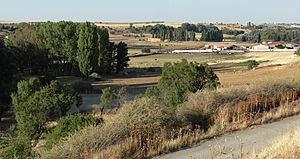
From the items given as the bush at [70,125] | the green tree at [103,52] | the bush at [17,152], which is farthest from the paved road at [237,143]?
the green tree at [103,52]

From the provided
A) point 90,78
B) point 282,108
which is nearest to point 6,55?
point 282,108

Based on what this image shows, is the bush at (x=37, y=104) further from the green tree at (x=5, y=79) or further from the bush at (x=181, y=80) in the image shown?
the green tree at (x=5, y=79)

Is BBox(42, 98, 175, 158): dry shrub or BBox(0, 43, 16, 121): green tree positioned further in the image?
BBox(0, 43, 16, 121): green tree

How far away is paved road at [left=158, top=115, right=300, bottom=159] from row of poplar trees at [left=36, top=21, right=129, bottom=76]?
7088 cm

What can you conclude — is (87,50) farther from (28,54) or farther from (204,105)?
(204,105)

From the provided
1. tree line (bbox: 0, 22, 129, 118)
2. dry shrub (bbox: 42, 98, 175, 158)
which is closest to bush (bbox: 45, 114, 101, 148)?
dry shrub (bbox: 42, 98, 175, 158)

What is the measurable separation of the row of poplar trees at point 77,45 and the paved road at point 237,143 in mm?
70877

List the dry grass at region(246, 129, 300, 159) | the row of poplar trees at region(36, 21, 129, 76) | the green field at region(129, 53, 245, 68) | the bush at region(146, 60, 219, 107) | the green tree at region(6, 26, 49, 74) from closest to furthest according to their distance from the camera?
the dry grass at region(246, 129, 300, 159), the bush at region(146, 60, 219, 107), the green tree at region(6, 26, 49, 74), the row of poplar trees at region(36, 21, 129, 76), the green field at region(129, 53, 245, 68)

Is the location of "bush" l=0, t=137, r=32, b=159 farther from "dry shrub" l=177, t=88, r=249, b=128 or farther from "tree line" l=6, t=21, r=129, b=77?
"tree line" l=6, t=21, r=129, b=77

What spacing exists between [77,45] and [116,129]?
246 ft

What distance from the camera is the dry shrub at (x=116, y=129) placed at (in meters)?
8.69

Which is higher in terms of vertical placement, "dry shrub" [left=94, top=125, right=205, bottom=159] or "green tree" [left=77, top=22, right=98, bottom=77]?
"dry shrub" [left=94, top=125, right=205, bottom=159]

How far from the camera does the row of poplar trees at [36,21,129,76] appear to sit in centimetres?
8169

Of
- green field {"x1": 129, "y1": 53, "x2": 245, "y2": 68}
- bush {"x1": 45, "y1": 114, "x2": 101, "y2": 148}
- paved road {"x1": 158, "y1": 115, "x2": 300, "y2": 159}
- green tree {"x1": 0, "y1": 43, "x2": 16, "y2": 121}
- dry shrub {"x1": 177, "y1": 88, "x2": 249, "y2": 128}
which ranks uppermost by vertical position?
dry shrub {"x1": 177, "y1": 88, "x2": 249, "y2": 128}
